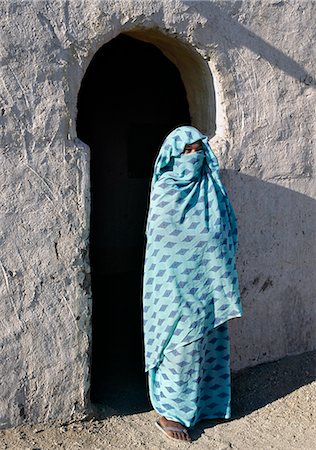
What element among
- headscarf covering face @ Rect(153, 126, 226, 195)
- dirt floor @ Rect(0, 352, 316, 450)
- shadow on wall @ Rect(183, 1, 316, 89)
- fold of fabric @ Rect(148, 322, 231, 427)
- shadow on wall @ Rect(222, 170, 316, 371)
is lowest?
dirt floor @ Rect(0, 352, 316, 450)

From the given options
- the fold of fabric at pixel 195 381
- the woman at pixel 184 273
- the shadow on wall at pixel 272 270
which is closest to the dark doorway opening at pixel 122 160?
the shadow on wall at pixel 272 270

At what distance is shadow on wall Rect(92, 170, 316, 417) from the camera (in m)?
4.30

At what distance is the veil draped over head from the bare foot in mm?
324

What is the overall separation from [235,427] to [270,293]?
0.93m

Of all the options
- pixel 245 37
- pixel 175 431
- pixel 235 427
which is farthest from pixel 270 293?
pixel 245 37

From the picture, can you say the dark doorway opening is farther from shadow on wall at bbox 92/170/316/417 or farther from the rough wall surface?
the rough wall surface

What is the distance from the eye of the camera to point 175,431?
12.3 feet

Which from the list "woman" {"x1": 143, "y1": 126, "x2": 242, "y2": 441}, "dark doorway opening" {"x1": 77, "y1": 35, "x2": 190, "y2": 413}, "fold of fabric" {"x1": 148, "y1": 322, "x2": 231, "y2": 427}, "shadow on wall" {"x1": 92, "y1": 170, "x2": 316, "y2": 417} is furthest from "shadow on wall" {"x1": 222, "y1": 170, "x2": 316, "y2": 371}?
"dark doorway opening" {"x1": 77, "y1": 35, "x2": 190, "y2": 413}

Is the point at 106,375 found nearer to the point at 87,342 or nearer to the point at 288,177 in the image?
the point at 87,342

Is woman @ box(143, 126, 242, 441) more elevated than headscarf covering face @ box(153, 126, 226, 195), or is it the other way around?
headscarf covering face @ box(153, 126, 226, 195)

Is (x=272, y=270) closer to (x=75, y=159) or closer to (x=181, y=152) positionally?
(x=181, y=152)

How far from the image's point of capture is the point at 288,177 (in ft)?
14.7

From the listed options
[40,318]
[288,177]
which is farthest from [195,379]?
[288,177]

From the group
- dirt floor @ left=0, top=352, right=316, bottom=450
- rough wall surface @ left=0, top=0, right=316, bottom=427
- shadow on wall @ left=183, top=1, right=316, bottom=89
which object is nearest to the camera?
rough wall surface @ left=0, top=0, right=316, bottom=427
